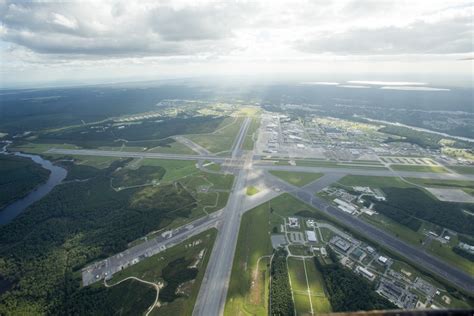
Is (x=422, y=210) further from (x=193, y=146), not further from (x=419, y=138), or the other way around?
(x=193, y=146)

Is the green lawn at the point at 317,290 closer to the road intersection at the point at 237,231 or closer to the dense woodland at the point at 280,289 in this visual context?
the dense woodland at the point at 280,289

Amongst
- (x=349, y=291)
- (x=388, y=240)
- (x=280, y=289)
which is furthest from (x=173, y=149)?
(x=349, y=291)

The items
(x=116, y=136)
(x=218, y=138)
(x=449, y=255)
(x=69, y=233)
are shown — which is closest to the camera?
(x=449, y=255)

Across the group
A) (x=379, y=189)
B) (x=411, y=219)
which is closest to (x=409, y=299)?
(x=411, y=219)

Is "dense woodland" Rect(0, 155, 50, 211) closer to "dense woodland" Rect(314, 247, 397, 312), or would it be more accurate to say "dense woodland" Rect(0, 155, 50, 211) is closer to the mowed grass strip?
the mowed grass strip

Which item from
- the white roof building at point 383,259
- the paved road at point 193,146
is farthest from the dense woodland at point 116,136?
the white roof building at point 383,259

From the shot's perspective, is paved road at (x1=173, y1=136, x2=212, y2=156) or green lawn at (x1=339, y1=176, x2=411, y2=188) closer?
green lawn at (x1=339, y1=176, x2=411, y2=188)

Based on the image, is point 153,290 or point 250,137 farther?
point 250,137

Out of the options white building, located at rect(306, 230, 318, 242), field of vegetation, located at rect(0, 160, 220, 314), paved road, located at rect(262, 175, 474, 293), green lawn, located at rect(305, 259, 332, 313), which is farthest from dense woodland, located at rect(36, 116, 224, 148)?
green lawn, located at rect(305, 259, 332, 313)
